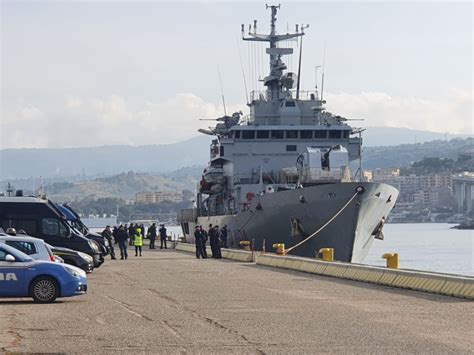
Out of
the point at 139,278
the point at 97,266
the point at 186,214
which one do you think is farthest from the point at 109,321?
the point at 186,214

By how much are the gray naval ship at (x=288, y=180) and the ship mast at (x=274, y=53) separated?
0.18 feet

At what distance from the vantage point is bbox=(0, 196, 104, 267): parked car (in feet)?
111

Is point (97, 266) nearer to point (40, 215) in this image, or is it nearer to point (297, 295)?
point (40, 215)

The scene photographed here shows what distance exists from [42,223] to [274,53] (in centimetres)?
2896

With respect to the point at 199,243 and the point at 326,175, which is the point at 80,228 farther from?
the point at 326,175

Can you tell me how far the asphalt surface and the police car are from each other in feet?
0.83

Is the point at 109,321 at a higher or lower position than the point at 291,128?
lower

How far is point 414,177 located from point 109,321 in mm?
162361

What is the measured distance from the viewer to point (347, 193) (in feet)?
139

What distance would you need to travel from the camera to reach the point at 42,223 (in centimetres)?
3438

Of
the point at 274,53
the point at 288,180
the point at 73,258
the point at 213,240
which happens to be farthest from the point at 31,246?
the point at 274,53

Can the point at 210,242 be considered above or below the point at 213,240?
below

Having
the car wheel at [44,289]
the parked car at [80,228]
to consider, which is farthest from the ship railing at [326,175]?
the car wheel at [44,289]

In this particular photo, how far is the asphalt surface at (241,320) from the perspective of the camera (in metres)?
14.0
